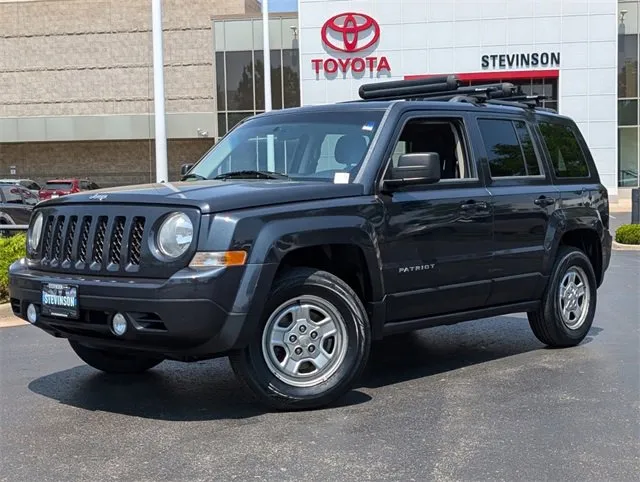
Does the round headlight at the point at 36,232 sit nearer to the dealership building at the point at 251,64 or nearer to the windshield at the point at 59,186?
the dealership building at the point at 251,64

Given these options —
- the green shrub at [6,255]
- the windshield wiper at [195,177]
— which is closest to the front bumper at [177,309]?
the windshield wiper at [195,177]

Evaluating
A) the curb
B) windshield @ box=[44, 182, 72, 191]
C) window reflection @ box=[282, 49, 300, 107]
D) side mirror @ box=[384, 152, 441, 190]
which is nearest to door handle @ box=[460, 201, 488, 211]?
side mirror @ box=[384, 152, 441, 190]

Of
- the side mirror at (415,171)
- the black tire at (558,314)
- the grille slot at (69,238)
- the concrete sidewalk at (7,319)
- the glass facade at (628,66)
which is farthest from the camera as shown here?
the glass facade at (628,66)

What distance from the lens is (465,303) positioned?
21.0 feet

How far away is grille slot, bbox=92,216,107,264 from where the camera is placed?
522 cm

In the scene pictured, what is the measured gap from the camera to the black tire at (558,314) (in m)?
7.26

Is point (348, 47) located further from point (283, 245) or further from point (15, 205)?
point (283, 245)

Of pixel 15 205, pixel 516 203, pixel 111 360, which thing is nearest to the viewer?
pixel 111 360

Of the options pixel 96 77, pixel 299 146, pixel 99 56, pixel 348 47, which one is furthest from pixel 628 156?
pixel 299 146

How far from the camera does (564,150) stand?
25.3ft

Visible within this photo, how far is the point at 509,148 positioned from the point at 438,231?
135cm

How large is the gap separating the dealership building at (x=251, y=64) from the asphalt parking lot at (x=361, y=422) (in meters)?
30.9

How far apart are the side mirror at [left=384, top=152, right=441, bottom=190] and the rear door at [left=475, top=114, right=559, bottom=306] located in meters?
1.04

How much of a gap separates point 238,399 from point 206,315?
3.56 ft
